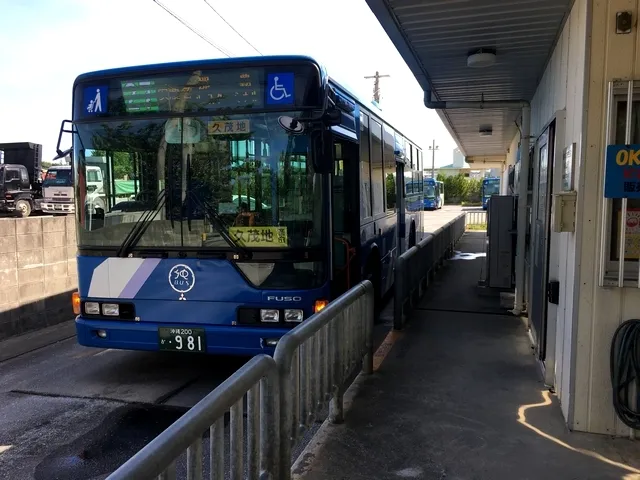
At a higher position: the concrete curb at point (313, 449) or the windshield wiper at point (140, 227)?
the windshield wiper at point (140, 227)

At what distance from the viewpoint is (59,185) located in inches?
835

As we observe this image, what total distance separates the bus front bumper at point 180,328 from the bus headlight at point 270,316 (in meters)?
0.07

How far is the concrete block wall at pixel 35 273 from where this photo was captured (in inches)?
273

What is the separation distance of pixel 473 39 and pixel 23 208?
1992 centimetres

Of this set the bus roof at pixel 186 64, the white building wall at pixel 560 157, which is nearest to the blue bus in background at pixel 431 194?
the white building wall at pixel 560 157

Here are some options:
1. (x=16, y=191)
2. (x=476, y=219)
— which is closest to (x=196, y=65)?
(x=16, y=191)

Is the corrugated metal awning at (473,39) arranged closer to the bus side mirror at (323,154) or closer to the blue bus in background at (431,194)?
the bus side mirror at (323,154)

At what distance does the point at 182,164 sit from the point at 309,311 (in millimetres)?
1763

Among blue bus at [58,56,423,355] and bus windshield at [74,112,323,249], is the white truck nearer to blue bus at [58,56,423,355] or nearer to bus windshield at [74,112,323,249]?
blue bus at [58,56,423,355]

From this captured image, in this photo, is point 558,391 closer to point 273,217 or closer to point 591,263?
point 591,263

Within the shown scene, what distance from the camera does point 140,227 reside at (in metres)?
4.89

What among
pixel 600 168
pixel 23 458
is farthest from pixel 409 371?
pixel 23 458

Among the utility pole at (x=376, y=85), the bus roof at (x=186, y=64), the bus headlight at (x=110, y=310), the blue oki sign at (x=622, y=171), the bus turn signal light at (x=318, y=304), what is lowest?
the bus headlight at (x=110, y=310)

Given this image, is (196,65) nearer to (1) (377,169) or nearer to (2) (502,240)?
(1) (377,169)
